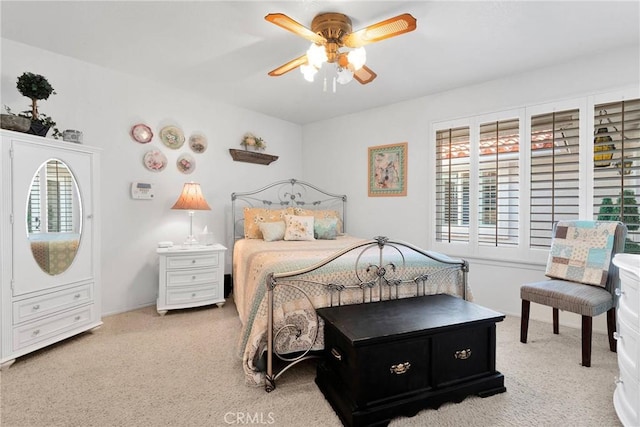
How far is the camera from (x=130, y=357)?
7.80 feet

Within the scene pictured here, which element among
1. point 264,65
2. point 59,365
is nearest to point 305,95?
point 264,65

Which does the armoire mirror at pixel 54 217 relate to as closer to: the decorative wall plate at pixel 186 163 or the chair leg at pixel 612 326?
the decorative wall plate at pixel 186 163

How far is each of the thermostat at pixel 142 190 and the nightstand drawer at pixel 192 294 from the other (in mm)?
1121

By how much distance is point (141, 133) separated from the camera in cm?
352

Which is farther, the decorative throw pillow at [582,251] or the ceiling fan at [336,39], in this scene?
the decorative throw pillow at [582,251]

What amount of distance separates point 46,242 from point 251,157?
260cm

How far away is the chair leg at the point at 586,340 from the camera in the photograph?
2215mm

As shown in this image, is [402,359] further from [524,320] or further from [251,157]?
[251,157]

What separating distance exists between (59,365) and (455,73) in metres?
4.36

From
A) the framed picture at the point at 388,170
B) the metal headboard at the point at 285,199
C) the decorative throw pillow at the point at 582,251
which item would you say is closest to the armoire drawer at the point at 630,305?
Answer: the decorative throw pillow at the point at 582,251

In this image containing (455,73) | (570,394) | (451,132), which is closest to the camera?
(570,394)

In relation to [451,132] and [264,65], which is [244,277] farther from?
[451,132]

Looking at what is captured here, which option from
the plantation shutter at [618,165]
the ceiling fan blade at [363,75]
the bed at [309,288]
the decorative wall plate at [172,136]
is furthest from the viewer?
the decorative wall plate at [172,136]

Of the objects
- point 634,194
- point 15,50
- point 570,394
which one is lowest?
point 570,394
